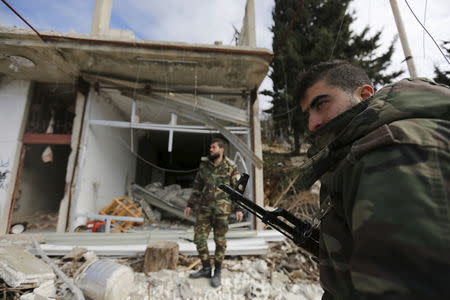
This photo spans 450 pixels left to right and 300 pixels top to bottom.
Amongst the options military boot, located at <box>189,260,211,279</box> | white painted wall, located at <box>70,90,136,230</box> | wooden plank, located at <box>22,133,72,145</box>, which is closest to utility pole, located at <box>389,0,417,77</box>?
military boot, located at <box>189,260,211,279</box>

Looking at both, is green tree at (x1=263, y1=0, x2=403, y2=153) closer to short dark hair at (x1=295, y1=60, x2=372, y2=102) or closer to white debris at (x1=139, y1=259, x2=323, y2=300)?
Answer: white debris at (x1=139, y1=259, x2=323, y2=300)

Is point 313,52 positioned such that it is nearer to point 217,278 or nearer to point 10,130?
point 217,278

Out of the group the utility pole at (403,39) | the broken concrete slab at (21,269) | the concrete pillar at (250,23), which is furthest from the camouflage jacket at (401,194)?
the concrete pillar at (250,23)

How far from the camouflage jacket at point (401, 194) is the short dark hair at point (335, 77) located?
33 centimetres

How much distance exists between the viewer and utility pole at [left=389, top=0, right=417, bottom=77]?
3.47 meters

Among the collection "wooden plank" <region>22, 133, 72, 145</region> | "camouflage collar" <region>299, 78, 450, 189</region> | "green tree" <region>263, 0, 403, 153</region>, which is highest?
"green tree" <region>263, 0, 403, 153</region>

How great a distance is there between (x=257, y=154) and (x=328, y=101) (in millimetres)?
4533

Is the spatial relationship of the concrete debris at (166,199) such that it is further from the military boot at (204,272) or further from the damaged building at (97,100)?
the military boot at (204,272)

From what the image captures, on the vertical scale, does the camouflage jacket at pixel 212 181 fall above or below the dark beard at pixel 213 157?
below

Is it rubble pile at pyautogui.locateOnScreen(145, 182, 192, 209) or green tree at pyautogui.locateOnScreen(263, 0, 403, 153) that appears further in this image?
green tree at pyautogui.locateOnScreen(263, 0, 403, 153)

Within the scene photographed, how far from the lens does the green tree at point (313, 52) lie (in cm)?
903

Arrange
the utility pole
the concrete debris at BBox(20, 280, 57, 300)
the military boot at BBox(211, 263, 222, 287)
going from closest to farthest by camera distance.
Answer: the concrete debris at BBox(20, 280, 57, 300) → the military boot at BBox(211, 263, 222, 287) → the utility pole

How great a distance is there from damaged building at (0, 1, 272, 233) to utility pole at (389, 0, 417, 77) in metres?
2.12

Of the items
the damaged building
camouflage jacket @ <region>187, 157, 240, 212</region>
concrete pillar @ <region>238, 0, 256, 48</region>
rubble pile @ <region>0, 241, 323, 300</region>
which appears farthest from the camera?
concrete pillar @ <region>238, 0, 256, 48</region>
